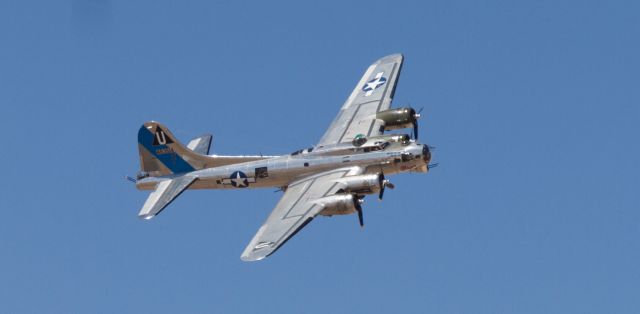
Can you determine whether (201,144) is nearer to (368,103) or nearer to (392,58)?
(368,103)

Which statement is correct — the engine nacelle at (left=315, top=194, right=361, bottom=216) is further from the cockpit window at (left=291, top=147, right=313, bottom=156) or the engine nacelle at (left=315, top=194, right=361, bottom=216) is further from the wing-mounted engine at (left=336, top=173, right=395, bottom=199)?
the cockpit window at (left=291, top=147, right=313, bottom=156)

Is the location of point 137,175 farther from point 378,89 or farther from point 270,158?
point 378,89

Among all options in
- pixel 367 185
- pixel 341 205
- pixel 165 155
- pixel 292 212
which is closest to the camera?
pixel 341 205

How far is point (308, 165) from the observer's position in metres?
74.4

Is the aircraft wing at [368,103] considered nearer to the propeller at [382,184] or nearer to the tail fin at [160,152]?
the propeller at [382,184]

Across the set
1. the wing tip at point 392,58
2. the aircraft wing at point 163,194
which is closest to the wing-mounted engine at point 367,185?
the aircraft wing at point 163,194

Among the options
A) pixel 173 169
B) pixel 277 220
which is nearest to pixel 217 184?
pixel 173 169

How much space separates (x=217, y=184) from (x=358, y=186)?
1030 centimetres

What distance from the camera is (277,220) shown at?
69250 mm

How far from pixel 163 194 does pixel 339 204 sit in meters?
12.2

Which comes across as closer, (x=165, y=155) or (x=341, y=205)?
(x=341, y=205)

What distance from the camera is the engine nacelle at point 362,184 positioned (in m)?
70.2

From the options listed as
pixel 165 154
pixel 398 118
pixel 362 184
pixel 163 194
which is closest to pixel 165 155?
pixel 165 154

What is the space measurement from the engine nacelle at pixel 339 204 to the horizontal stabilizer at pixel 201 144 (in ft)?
41.7
